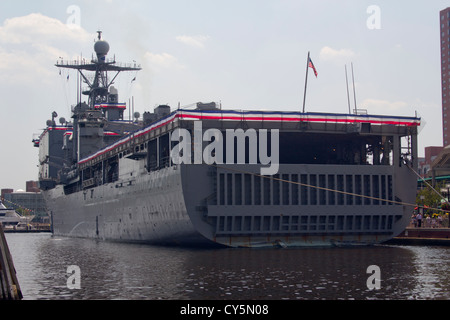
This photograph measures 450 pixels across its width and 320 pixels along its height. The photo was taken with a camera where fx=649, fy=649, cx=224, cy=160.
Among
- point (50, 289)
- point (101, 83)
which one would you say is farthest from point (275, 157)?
point (101, 83)

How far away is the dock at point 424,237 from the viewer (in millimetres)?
50750

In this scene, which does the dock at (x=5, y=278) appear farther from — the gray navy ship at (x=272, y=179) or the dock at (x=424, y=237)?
the dock at (x=424, y=237)

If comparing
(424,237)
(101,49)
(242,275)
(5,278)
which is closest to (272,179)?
(424,237)

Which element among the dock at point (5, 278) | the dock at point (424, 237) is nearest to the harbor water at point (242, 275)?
the dock at point (5, 278)

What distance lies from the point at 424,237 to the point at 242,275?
2723cm

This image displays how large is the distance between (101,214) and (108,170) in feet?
16.3

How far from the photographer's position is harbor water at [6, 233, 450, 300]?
83.8 ft

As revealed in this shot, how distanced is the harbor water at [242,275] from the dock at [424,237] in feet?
16.1

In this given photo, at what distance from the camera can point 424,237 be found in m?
53.5

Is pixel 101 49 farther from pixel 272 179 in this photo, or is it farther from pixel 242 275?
Result: pixel 242 275

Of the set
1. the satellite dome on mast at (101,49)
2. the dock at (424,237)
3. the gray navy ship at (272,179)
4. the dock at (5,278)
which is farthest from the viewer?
the satellite dome on mast at (101,49)

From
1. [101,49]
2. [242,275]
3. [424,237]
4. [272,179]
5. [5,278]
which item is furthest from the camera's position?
[101,49]

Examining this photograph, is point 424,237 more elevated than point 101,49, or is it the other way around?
point 101,49
